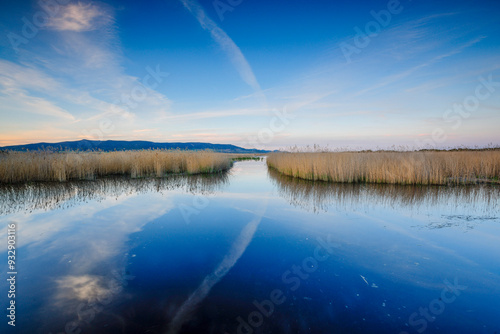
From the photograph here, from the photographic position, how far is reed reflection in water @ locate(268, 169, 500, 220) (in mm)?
5754

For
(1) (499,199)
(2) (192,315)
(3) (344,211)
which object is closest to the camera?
(2) (192,315)

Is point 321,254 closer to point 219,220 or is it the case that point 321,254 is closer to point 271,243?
point 271,243

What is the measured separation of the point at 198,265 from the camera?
3010 millimetres

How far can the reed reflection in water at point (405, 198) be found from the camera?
5.75 meters

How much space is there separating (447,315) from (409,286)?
452 millimetres

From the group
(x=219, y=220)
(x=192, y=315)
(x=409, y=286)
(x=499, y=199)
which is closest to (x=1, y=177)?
(x=219, y=220)

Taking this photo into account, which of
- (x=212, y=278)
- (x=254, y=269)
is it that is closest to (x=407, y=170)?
(x=254, y=269)

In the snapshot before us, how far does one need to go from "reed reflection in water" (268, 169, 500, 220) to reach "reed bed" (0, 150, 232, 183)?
7.80 m

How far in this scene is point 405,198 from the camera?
6.85m

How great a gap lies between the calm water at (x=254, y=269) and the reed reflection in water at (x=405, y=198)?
12 centimetres

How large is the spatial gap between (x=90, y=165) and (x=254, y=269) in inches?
441

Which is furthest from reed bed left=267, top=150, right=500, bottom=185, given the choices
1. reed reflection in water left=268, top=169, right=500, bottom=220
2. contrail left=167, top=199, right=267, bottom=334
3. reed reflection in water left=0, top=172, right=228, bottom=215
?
contrail left=167, top=199, right=267, bottom=334

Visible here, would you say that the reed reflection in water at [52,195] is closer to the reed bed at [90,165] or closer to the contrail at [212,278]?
the reed bed at [90,165]

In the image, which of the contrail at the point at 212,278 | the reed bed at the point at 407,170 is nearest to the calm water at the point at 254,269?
the contrail at the point at 212,278
